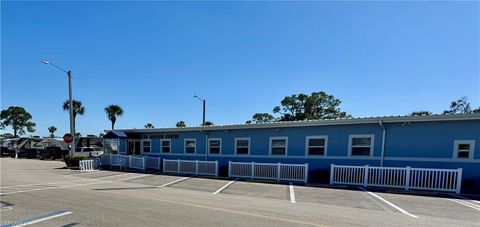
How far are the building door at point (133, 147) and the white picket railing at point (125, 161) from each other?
8.66 feet

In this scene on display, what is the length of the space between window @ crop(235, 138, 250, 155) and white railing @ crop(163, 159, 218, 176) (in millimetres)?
2272

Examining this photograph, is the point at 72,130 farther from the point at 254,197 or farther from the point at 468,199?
the point at 468,199

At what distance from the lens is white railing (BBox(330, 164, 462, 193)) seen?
12180 mm

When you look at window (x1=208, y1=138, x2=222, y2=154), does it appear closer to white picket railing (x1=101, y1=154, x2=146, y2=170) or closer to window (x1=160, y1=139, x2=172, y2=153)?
window (x1=160, y1=139, x2=172, y2=153)

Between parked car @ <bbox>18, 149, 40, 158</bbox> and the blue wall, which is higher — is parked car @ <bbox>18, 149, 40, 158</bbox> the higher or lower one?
the higher one

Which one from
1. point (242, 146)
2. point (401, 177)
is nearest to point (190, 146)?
point (242, 146)

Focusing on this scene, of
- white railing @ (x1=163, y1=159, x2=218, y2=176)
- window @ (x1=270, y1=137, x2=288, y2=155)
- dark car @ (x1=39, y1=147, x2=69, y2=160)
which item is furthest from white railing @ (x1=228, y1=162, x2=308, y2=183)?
dark car @ (x1=39, y1=147, x2=69, y2=160)

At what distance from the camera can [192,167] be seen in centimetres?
1906

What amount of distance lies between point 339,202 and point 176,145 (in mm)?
15323

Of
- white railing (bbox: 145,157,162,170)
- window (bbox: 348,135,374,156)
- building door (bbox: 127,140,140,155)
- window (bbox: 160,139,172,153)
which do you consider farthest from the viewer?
building door (bbox: 127,140,140,155)

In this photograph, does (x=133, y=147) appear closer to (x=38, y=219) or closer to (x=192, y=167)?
(x=192, y=167)

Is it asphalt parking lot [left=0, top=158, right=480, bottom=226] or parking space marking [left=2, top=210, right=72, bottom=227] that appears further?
asphalt parking lot [left=0, top=158, right=480, bottom=226]

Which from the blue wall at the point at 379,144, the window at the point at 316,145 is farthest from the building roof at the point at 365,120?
the window at the point at 316,145

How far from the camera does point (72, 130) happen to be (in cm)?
2353
